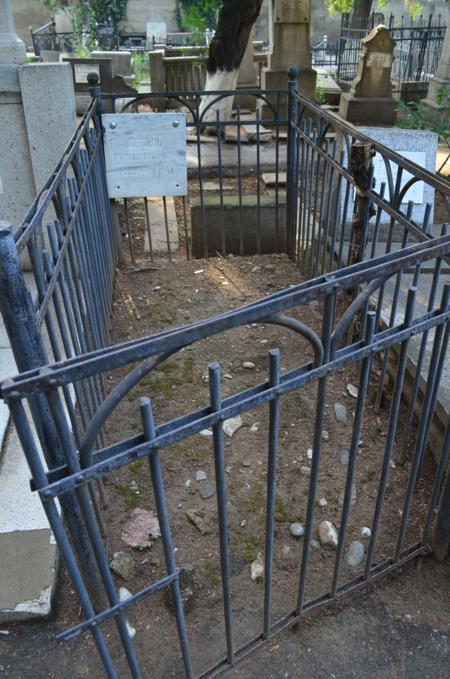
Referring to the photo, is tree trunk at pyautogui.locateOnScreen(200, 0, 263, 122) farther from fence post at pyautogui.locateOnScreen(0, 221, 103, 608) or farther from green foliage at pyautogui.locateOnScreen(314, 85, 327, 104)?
fence post at pyautogui.locateOnScreen(0, 221, 103, 608)

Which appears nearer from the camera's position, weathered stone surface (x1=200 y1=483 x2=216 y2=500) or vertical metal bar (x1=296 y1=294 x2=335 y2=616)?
vertical metal bar (x1=296 y1=294 x2=335 y2=616)

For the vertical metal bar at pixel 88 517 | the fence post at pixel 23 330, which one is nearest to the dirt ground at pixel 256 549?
the vertical metal bar at pixel 88 517

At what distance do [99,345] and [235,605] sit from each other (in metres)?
1.58

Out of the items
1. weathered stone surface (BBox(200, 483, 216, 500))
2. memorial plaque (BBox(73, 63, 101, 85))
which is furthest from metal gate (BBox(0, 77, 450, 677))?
memorial plaque (BBox(73, 63, 101, 85))

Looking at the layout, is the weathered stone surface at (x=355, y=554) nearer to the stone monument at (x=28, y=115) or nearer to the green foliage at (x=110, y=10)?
the stone monument at (x=28, y=115)

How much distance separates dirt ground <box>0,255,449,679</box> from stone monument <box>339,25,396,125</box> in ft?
27.6

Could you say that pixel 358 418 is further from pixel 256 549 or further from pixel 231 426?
pixel 231 426

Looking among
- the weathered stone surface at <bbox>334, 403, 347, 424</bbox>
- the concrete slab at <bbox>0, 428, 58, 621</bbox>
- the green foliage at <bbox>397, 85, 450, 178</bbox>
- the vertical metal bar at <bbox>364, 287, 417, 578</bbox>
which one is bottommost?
the weathered stone surface at <bbox>334, 403, 347, 424</bbox>

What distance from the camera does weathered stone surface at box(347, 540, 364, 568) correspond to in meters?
2.31

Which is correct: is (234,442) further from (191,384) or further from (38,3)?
(38,3)

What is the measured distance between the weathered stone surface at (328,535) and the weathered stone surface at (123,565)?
0.82 m

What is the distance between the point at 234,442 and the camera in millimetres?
2928

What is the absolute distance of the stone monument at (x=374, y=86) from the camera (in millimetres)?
10359

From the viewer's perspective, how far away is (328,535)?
2.38 m
